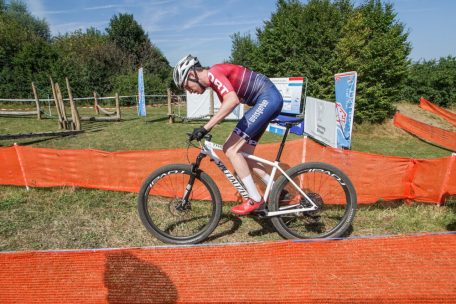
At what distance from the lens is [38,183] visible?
5.62 meters

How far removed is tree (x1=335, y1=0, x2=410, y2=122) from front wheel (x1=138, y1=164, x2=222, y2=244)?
58.9 ft

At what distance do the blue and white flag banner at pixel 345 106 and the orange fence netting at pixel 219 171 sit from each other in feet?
13.8

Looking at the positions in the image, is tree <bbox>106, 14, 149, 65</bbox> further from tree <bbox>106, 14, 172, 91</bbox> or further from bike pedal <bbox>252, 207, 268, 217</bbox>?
bike pedal <bbox>252, 207, 268, 217</bbox>

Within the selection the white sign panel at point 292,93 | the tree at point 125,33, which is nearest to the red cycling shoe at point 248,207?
the white sign panel at point 292,93

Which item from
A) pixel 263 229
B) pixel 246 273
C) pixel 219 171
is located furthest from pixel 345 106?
pixel 246 273

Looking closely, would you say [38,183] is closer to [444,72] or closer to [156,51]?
[444,72]

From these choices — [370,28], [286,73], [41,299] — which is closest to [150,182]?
[41,299]

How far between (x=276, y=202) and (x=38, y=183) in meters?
4.76

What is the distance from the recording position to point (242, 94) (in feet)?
11.8

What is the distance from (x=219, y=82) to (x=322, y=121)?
10.1 m

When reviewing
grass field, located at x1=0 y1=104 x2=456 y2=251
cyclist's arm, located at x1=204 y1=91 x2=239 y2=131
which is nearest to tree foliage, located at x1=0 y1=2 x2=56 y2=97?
grass field, located at x1=0 y1=104 x2=456 y2=251

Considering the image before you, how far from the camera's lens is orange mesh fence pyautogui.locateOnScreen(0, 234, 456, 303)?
2.73 metres

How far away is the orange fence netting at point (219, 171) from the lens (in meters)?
4.85

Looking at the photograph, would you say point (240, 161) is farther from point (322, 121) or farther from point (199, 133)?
point (322, 121)
